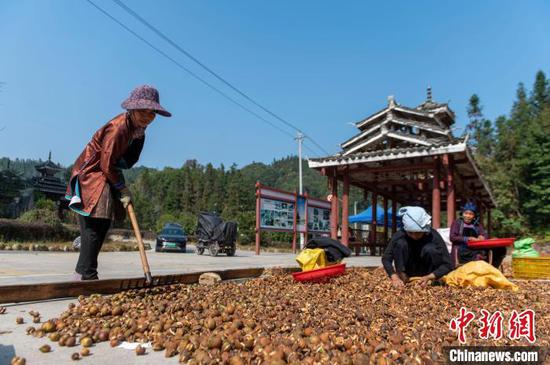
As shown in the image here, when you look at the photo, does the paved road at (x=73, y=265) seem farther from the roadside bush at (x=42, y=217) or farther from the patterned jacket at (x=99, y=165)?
the roadside bush at (x=42, y=217)

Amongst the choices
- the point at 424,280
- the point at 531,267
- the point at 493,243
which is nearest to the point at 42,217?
the point at 424,280

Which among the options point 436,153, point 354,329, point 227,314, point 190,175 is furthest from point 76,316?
point 190,175

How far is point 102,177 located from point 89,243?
0.53m

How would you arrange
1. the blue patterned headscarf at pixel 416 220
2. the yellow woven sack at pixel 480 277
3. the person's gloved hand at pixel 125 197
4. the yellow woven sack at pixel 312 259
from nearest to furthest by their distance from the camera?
the person's gloved hand at pixel 125 197 < the blue patterned headscarf at pixel 416 220 < the yellow woven sack at pixel 480 277 < the yellow woven sack at pixel 312 259

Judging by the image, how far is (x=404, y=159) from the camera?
11.7 meters

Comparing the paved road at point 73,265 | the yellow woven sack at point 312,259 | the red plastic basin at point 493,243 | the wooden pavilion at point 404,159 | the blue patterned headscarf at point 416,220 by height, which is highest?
the wooden pavilion at point 404,159

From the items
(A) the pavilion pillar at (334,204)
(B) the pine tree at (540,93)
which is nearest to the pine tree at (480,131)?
(B) the pine tree at (540,93)

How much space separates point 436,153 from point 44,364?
10355mm

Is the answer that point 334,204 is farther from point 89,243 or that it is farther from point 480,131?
point 480,131

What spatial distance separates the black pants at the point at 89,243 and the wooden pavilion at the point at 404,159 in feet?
30.2

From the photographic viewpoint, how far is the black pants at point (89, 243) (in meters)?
3.16

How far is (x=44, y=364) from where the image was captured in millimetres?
1616

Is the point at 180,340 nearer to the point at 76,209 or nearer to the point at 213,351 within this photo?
the point at 213,351

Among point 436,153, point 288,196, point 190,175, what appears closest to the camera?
point 436,153
